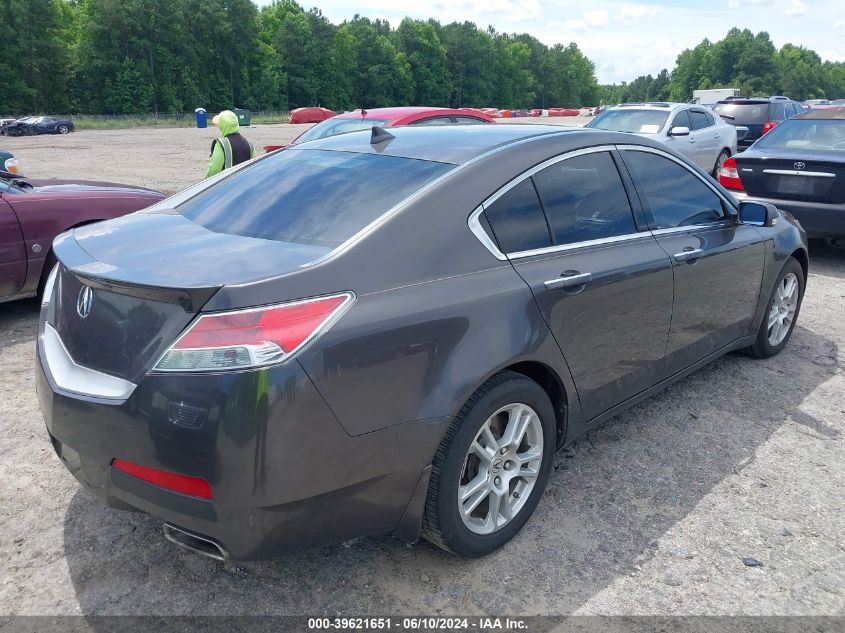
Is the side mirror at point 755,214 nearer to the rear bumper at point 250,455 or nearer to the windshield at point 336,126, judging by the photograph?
the rear bumper at point 250,455

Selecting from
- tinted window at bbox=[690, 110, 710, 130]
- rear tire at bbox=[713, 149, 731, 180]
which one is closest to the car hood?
tinted window at bbox=[690, 110, 710, 130]

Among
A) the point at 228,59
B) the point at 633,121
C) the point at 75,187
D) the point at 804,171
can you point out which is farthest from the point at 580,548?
the point at 228,59

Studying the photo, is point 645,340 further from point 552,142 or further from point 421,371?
A: point 421,371

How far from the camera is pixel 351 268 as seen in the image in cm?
234

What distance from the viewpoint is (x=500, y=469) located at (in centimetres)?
283

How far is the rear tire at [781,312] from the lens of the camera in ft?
15.8

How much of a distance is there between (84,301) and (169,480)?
0.75 metres

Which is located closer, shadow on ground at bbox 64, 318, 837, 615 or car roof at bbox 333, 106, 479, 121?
shadow on ground at bbox 64, 318, 837, 615

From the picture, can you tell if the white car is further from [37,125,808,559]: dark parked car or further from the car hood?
[37,125,808,559]: dark parked car

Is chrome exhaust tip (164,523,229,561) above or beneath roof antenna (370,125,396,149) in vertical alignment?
beneath

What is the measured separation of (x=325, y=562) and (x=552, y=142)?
208 cm

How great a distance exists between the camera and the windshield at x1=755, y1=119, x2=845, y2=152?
26.4 ft

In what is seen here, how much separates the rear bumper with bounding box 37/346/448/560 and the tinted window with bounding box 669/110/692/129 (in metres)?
11.6

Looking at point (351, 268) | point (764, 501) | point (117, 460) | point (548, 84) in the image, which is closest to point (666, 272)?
point (764, 501)
